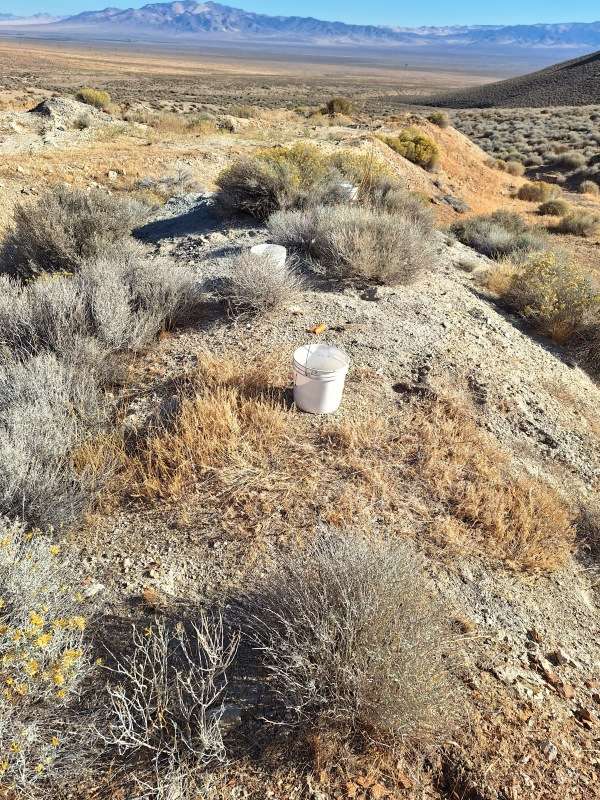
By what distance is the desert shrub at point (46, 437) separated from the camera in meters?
2.79

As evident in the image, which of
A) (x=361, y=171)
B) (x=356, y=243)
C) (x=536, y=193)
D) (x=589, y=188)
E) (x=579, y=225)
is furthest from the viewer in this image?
(x=589, y=188)

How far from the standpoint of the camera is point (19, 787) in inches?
67.9

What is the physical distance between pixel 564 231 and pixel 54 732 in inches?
591

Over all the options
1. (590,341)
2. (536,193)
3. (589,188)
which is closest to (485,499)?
(590,341)

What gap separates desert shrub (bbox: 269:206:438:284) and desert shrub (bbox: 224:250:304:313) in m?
1.08

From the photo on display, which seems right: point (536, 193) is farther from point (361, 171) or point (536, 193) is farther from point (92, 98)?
point (92, 98)

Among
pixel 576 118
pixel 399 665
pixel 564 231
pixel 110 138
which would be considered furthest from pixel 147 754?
pixel 576 118

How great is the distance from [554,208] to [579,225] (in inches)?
83.2

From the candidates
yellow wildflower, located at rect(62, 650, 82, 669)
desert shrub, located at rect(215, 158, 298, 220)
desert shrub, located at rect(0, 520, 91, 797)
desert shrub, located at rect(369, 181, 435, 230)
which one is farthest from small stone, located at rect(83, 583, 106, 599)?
desert shrub, located at rect(369, 181, 435, 230)

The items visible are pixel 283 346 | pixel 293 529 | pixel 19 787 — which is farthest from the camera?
pixel 283 346

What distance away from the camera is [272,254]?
5.45m

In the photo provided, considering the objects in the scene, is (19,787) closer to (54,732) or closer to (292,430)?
(54,732)

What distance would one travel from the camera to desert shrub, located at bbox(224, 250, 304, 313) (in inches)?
197

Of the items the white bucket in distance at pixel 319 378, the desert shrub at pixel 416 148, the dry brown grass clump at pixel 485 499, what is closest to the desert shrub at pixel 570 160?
the desert shrub at pixel 416 148
